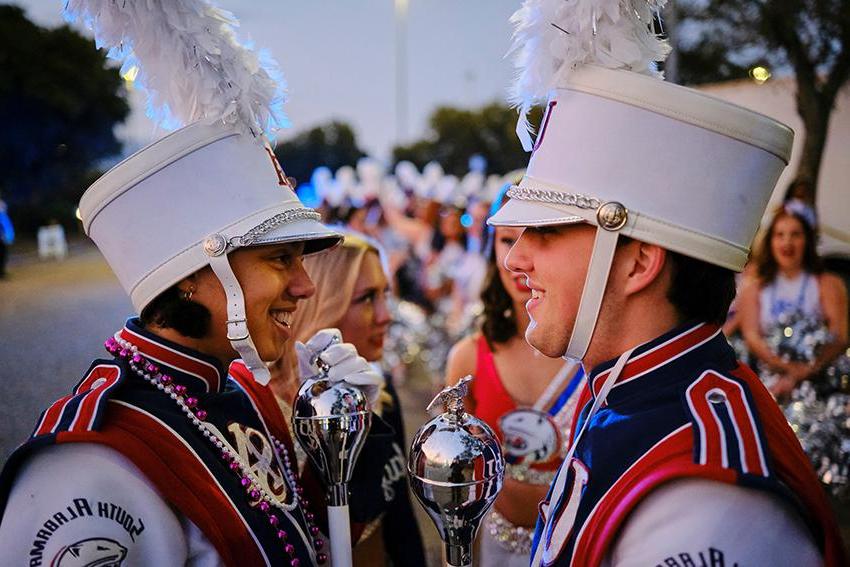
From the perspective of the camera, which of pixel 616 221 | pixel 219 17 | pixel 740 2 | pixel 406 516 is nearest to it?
pixel 616 221

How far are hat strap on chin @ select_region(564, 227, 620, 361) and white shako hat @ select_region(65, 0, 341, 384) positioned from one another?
675 millimetres

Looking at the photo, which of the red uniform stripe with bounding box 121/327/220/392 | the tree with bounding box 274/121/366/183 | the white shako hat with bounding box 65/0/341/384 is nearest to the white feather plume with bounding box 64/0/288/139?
the white shako hat with bounding box 65/0/341/384

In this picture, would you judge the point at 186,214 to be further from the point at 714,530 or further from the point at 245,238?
the point at 714,530

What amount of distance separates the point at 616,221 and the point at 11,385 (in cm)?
157

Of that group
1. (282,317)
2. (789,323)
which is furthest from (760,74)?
(282,317)

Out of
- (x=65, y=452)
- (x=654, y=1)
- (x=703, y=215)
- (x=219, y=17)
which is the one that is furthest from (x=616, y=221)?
(x=65, y=452)

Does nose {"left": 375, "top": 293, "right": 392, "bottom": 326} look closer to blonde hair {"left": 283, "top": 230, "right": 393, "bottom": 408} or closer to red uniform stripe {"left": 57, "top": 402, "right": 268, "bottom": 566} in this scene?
blonde hair {"left": 283, "top": 230, "right": 393, "bottom": 408}

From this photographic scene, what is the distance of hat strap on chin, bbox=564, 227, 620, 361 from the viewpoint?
156cm

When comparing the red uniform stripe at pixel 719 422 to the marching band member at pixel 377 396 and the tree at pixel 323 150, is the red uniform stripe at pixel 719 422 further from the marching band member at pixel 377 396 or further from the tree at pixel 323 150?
the tree at pixel 323 150

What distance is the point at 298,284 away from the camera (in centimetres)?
193

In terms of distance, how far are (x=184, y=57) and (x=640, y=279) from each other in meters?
1.17

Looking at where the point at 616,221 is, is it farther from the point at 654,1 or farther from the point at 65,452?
the point at 65,452

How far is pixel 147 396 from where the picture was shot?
5.57 ft

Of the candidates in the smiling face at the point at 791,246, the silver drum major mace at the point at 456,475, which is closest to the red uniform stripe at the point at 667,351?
the silver drum major mace at the point at 456,475
